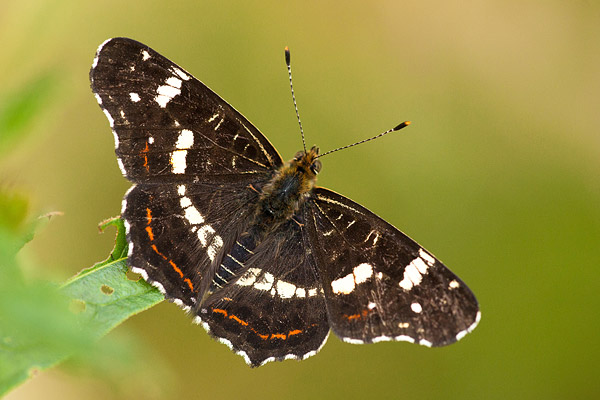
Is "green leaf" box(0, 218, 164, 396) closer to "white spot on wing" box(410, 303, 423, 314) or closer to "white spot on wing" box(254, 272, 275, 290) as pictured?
"white spot on wing" box(254, 272, 275, 290)

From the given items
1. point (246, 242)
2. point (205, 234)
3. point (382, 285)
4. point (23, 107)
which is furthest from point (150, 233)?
point (23, 107)

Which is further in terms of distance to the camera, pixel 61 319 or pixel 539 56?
pixel 539 56

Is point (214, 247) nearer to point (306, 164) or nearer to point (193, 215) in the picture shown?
point (193, 215)

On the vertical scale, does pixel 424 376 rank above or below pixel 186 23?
below

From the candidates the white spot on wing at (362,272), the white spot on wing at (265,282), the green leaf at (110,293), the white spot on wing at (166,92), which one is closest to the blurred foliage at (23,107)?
the green leaf at (110,293)

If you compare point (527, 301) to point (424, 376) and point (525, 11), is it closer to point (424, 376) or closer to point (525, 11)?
point (424, 376)

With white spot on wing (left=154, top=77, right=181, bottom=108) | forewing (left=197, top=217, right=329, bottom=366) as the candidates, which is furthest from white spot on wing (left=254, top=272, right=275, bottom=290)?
white spot on wing (left=154, top=77, right=181, bottom=108)

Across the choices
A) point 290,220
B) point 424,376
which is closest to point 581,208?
point 424,376
